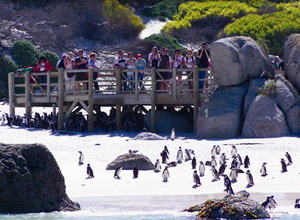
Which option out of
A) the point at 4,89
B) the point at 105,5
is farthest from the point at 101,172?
the point at 105,5

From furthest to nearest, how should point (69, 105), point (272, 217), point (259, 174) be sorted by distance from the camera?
1. point (69, 105)
2. point (259, 174)
3. point (272, 217)

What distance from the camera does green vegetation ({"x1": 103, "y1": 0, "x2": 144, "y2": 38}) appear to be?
4450cm

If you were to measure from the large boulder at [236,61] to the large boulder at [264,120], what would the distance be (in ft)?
3.40

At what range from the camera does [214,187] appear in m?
20.8

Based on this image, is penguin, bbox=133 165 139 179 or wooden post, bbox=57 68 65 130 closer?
penguin, bbox=133 165 139 179

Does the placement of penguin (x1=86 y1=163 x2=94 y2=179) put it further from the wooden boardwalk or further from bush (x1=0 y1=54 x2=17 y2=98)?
bush (x1=0 y1=54 x2=17 y2=98)

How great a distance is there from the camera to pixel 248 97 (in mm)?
27844

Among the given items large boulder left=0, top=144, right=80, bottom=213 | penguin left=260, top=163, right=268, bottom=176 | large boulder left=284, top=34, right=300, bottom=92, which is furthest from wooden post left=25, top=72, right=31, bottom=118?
large boulder left=0, top=144, right=80, bottom=213

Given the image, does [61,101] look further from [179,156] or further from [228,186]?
[228,186]

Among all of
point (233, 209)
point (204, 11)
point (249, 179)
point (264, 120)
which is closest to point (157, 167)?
point (249, 179)

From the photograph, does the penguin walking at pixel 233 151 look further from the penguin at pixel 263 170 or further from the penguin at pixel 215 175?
the penguin at pixel 215 175

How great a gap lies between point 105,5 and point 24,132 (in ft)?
56.6

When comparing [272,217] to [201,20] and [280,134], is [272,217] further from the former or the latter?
[201,20]

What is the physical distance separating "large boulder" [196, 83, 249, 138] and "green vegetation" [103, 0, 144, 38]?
1678 cm
